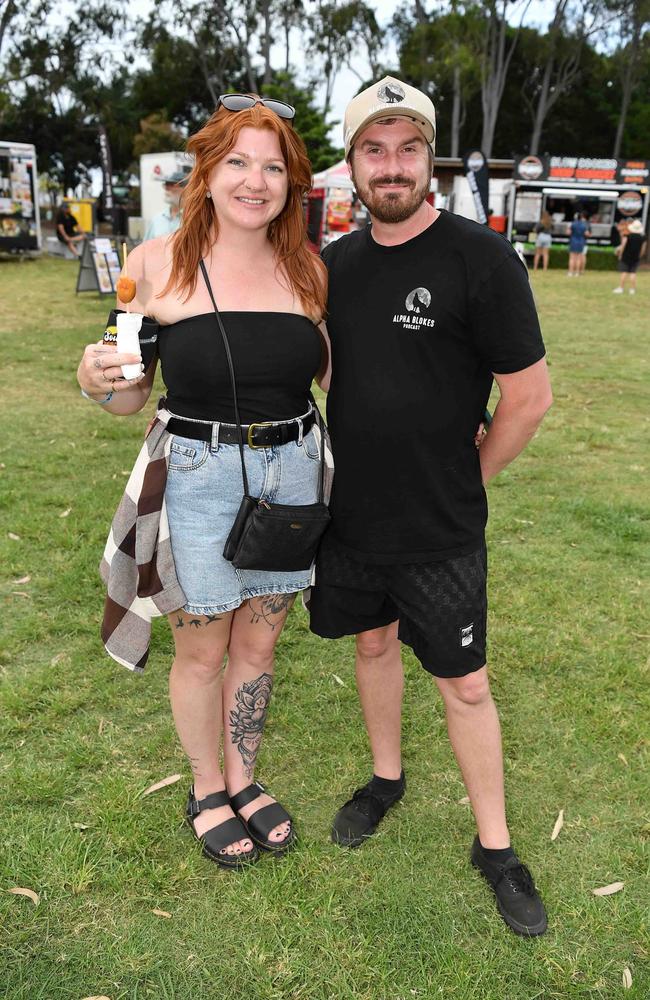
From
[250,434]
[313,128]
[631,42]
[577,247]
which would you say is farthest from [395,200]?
[631,42]

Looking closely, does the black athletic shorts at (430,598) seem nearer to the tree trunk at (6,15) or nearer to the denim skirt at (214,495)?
the denim skirt at (214,495)

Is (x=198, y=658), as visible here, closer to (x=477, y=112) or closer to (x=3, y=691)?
(x=3, y=691)

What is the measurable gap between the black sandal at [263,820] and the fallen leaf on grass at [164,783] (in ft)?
0.84

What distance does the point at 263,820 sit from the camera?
2590mm

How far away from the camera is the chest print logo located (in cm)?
202

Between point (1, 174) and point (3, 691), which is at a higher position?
point (1, 174)

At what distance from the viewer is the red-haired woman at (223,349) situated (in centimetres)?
211

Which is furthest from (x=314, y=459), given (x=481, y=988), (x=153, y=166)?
(x=153, y=166)

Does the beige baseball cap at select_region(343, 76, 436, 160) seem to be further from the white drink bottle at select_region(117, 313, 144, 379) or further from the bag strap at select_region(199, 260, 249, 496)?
the white drink bottle at select_region(117, 313, 144, 379)

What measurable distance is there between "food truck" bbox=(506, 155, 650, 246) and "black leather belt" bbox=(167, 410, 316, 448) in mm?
28061

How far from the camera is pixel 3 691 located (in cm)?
323

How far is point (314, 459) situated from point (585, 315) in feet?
45.0

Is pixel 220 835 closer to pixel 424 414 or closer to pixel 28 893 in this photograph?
pixel 28 893

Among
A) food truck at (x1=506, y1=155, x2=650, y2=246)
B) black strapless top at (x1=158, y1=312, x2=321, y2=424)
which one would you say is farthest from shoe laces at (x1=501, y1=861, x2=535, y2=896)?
food truck at (x1=506, y1=155, x2=650, y2=246)
